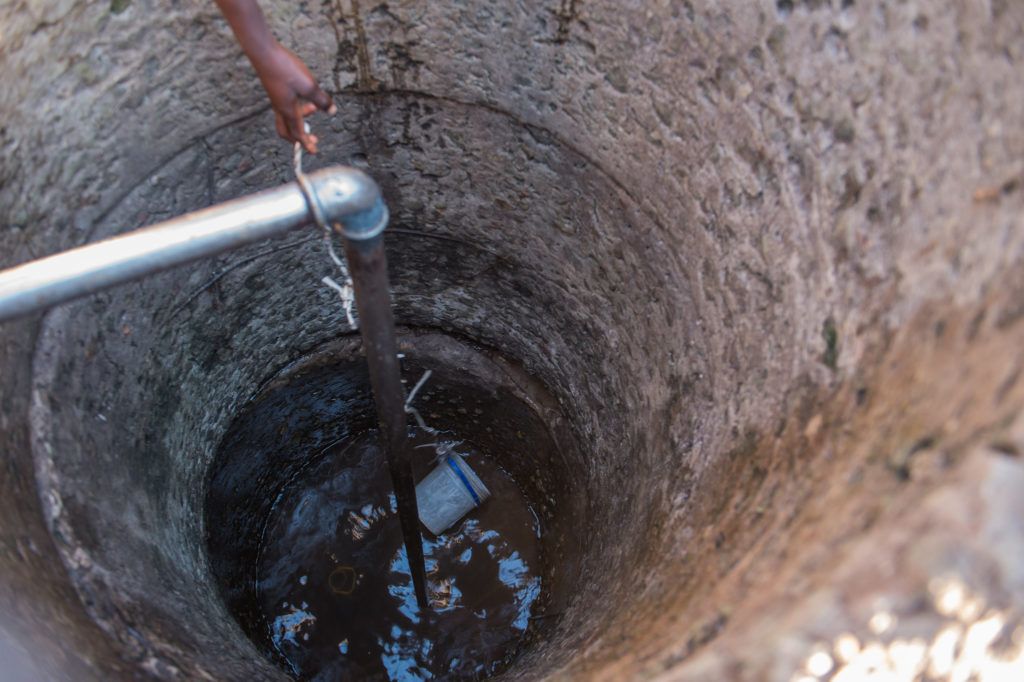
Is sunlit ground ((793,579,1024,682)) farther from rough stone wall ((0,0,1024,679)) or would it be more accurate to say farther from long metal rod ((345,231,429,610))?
long metal rod ((345,231,429,610))

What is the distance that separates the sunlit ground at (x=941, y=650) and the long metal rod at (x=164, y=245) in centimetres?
105

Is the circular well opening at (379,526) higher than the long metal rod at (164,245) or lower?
higher

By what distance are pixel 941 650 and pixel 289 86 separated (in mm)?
1497

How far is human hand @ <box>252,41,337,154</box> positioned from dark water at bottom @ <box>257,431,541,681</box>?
1.99 m

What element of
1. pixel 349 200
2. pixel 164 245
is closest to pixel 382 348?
pixel 349 200

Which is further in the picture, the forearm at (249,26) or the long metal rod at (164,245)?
the forearm at (249,26)

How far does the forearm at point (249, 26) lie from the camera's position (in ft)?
4.57

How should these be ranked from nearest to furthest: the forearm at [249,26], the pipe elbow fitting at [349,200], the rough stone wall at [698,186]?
the rough stone wall at [698,186]
the pipe elbow fitting at [349,200]
the forearm at [249,26]

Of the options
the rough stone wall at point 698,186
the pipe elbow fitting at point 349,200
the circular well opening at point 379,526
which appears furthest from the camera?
the circular well opening at point 379,526

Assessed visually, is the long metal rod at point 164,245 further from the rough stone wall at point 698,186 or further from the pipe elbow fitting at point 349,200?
the rough stone wall at point 698,186

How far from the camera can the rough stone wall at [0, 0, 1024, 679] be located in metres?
1.11

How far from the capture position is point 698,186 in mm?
1736

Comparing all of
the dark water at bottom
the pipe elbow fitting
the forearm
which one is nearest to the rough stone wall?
the forearm

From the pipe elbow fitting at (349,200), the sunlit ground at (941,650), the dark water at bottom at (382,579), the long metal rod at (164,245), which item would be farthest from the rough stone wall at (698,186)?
the dark water at bottom at (382,579)
